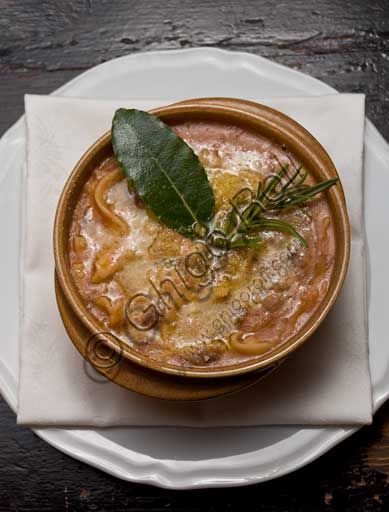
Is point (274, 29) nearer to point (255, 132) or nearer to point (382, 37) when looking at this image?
point (382, 37)

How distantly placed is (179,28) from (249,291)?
1590mm

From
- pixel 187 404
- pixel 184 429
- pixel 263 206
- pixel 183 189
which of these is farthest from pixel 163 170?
pixel 184 429

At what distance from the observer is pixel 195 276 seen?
96.6 inches

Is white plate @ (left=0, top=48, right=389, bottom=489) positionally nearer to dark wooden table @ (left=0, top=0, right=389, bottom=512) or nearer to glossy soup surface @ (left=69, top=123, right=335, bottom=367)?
dark wooden table @ (left=0, top=0, right=389, bottom=512)

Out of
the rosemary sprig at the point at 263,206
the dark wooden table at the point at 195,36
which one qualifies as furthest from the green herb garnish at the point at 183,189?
the dark wooden table at the point at 195,36

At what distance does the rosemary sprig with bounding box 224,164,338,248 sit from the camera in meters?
2.45

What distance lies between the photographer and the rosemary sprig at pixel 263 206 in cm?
245

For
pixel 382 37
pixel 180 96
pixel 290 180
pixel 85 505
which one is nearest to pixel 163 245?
pixel 290 180

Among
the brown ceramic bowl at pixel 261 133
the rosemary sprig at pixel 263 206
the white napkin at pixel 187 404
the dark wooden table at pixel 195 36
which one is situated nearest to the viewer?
the brown ceramic bowl at pixel 261 133

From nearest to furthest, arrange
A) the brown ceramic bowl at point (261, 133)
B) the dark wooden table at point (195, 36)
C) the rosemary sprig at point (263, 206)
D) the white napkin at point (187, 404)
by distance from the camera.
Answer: the brown ceramic bowl at point (261, 133), the rosemary sprig at point (263, 206), the white napkin at point (187, 404), the dark wooden table at point (195, 36)

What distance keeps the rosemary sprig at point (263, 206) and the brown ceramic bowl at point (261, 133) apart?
0.31ft

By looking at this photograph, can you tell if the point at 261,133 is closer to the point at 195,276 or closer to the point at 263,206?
the point at 263,206

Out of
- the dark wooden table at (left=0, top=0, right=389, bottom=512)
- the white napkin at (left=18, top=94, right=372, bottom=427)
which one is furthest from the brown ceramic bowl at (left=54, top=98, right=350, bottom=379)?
the dark wooden table at (left=0, top=0, right=389, bottom=512)

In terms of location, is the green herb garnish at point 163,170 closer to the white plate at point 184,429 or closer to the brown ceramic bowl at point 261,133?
the brown ceramic bowl at point 261,133
